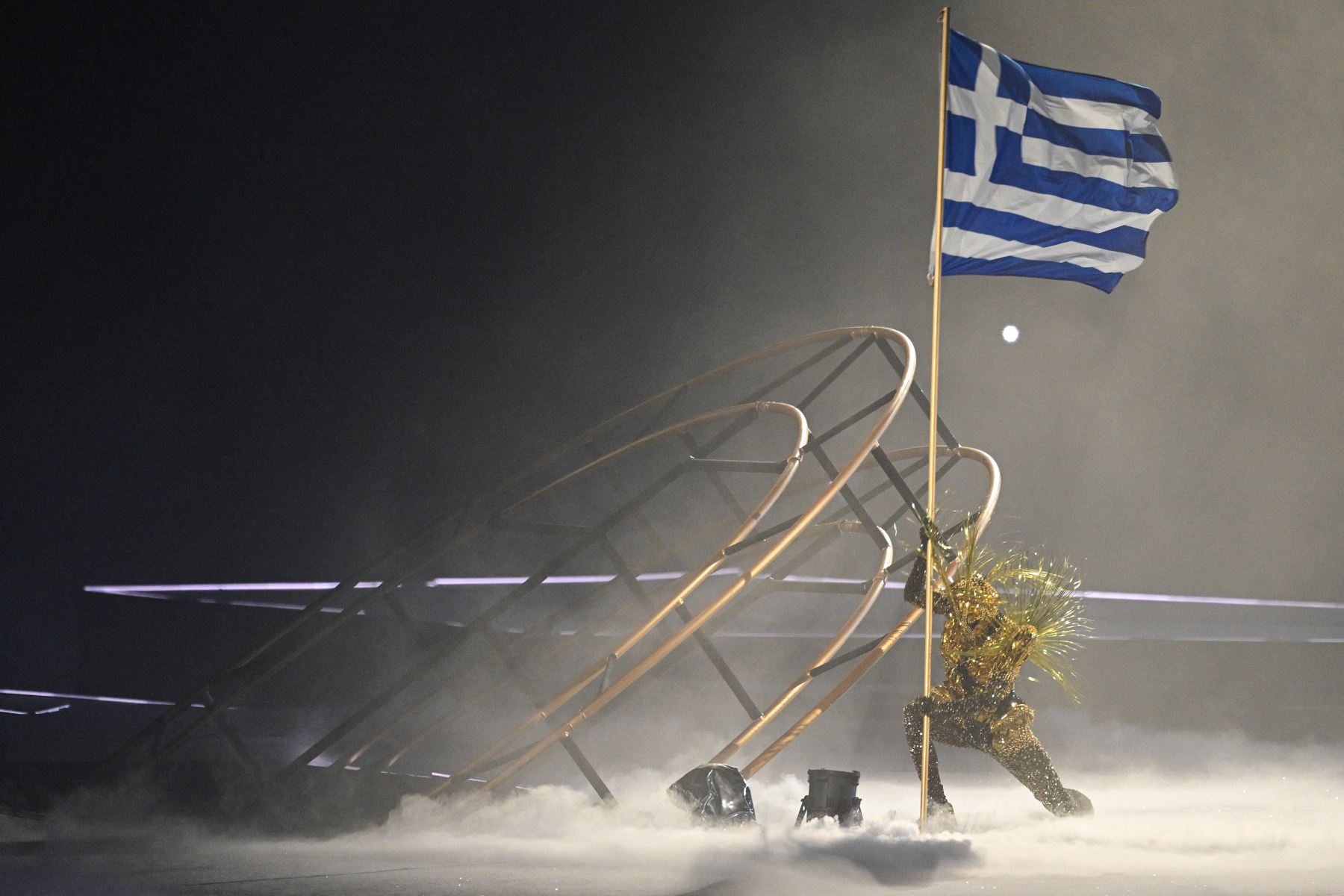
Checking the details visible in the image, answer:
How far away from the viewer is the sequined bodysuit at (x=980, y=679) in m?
4.72

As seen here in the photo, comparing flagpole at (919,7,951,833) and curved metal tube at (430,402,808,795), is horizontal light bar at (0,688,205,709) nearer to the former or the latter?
curved metal tube at (430,402,808,795)

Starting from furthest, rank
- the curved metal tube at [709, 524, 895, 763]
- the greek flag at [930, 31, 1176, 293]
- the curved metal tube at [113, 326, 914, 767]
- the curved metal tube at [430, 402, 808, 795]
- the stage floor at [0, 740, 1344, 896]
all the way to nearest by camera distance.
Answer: the curved metal tube at [113, 326, 914, 767] → the curved metal tube at [709, 524, 895, 763] → the greek flag at [930, 31, 1176, 293] → the curved metal tube at [430, 402, 808, 795] → the stage floor at [0, 740, 1344, 896]

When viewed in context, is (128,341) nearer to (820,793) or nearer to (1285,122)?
(820,793)

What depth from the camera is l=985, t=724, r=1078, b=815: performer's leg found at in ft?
15.7

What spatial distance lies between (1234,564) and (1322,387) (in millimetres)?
→ 1613

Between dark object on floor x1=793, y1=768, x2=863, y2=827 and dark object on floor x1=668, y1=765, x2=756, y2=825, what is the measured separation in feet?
0.81

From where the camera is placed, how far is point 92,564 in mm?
8047

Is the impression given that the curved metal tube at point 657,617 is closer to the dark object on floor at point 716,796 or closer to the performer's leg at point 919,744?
the dark object on floor at point 716,796

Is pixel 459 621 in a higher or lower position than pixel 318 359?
lower

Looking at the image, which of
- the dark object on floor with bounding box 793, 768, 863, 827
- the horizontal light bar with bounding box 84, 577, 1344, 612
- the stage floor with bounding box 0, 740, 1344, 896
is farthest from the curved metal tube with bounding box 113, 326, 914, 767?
the dark object on floor with bounding box 793, 768, 863, 827

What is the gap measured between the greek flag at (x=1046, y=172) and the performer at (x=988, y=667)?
127 centimetres

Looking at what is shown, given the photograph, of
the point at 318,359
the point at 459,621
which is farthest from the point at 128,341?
the point at 459,621

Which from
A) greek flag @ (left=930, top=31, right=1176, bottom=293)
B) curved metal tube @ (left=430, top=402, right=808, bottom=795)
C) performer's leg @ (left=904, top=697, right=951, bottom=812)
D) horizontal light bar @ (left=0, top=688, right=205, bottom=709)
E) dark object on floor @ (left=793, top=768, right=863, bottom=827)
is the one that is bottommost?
horizontal light bar @ (left=0, top=688, right=205, bottom=709)

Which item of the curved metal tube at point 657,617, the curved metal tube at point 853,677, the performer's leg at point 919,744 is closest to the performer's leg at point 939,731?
the performer's leg at point 919,744
